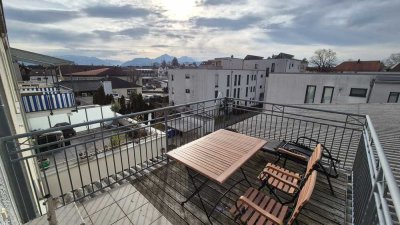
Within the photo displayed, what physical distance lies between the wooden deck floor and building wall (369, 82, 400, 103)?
12512 mm

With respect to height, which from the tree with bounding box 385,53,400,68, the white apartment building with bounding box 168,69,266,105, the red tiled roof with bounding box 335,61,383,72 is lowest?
the white apartment building with bounding box 168,69,266,105

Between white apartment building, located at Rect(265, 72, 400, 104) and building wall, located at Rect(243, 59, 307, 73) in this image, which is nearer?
white apartment building, located at Rect(265, 72, 400, 104)

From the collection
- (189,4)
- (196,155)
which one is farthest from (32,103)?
(196,155)

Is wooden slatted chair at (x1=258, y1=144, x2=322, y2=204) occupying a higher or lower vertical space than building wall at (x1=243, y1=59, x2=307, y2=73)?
lower

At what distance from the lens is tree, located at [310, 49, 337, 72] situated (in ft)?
118

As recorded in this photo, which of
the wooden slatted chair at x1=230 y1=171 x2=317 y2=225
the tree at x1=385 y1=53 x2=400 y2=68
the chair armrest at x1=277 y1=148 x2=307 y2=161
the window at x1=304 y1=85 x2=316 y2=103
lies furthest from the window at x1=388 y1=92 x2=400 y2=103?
the tree at x1=385 y1=53 x2=400 y2=68

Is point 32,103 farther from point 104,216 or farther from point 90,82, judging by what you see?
point 90,82

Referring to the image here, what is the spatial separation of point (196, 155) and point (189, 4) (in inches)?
177

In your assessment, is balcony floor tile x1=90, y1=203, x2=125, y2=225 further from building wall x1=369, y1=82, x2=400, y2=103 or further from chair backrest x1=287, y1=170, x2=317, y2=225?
building wall x1=369, y1=82, x2=400, y2=103

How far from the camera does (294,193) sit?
8.64 ft

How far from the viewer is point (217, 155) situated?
2977 mm

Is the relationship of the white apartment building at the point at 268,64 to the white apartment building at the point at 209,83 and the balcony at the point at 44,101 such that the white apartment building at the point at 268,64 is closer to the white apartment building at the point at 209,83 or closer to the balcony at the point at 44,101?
the white apartment building at the point at 209,83

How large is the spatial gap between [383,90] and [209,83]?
16823mm

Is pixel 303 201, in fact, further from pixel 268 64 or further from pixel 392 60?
pixel 392 60
